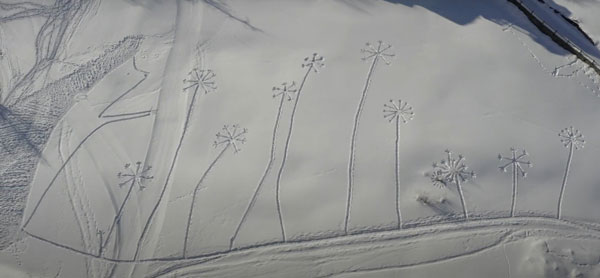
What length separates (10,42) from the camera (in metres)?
10.2

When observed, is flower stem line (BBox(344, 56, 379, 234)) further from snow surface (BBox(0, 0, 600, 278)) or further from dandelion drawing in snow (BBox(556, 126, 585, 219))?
dandelion drawing in snow (BBox(556, 126, 585, 219))

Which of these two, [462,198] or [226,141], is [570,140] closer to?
[462,198]

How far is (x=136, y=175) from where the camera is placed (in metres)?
8.75

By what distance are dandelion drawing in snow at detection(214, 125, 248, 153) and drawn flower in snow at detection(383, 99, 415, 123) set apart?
3.07 metres

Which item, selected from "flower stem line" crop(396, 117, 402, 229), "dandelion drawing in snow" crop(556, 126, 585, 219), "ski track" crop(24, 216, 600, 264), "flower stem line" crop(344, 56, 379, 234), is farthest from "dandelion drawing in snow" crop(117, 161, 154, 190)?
"dandelion drawing in snow" crop(556, 126, 585, 219)

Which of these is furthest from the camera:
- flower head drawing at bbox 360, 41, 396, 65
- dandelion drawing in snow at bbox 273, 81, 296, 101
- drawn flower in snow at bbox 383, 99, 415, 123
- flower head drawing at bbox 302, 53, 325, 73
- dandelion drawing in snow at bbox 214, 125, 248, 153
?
flower head drawing at bbox 360, 41, 396, 65

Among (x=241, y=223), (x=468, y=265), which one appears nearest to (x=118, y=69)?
(x=241, y=223)

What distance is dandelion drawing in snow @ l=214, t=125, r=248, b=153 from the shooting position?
900 cm

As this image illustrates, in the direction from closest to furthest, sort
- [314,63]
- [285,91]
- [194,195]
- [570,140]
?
[194,195]
[570,140]
[285,91]
[314,63]

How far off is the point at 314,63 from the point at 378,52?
1.53 meters

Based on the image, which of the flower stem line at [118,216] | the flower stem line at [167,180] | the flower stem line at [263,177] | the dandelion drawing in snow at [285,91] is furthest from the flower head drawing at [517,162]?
the flower stem line at [118,216]

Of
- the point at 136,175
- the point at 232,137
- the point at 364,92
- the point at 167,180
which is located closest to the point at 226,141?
the point at 232,137

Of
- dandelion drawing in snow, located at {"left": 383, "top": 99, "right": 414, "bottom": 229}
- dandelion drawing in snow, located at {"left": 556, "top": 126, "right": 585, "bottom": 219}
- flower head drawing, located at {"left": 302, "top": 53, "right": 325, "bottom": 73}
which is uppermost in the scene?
flower head drawing, located at {"left": 302, "top": 53, "right": 325, "bottom": 73}

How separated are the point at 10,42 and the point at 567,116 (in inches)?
506
